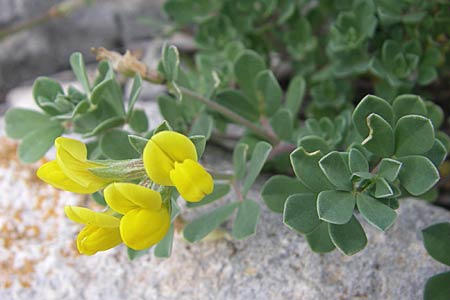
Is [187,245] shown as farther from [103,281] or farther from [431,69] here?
[431,69]

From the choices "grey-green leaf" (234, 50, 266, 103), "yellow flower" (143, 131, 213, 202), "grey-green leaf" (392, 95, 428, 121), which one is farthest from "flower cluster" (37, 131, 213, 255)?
"grey-green leaf" (234, 50, 266, 103)

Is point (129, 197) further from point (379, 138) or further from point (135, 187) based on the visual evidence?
point (379, 138)

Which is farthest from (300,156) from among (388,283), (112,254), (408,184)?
(112,254)

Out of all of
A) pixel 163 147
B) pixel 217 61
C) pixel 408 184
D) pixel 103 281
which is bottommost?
pixel 103 281

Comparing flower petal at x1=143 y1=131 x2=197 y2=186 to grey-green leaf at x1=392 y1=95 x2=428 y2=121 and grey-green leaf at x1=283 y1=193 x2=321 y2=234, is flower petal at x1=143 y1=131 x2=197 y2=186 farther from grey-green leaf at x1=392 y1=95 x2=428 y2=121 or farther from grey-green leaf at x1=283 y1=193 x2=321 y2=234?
grey-green leaf at x1=392 y1=95 x2=428 y2=121

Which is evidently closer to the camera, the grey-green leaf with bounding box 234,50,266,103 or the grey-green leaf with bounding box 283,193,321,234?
the grey-green leaf with bounding box 283,193,321,234

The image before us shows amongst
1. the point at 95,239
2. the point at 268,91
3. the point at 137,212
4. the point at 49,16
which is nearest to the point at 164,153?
the point at 137,212

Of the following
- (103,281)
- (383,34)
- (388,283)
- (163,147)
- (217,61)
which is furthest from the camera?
(217,61)
